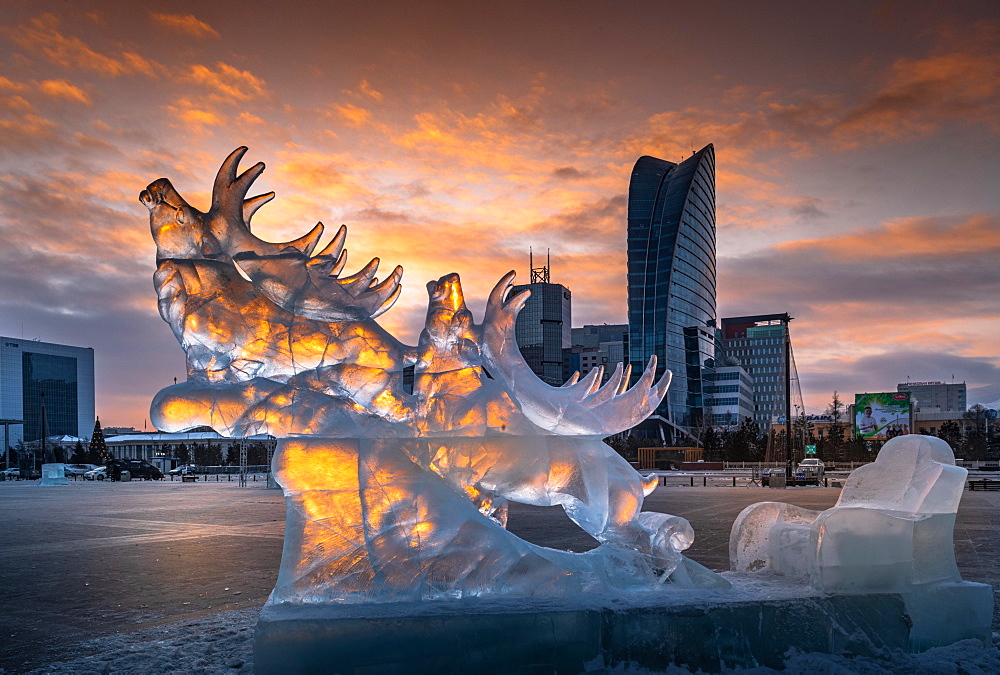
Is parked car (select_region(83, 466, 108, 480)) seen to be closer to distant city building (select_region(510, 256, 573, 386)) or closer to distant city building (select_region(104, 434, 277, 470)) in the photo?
distant city building (select_region(104, 434, 277, 470))

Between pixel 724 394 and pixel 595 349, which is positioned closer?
pixel 724 394

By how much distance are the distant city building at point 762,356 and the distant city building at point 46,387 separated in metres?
107

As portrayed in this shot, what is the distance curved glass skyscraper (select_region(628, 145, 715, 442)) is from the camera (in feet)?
331

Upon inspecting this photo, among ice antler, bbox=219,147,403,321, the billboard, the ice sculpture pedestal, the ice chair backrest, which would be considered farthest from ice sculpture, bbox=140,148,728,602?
the billboard

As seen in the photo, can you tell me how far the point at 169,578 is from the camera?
10.4m

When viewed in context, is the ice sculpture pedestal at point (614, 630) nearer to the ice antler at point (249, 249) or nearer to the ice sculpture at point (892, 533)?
the ice sculpture at point (892, 533)

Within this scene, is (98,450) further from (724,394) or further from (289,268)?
(724,394)

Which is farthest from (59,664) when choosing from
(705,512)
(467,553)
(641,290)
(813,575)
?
(641,290)

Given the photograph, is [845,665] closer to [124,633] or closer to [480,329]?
[480,329]

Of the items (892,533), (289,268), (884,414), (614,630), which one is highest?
(289,268)

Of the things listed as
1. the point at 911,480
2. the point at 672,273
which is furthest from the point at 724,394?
the point at 911,480

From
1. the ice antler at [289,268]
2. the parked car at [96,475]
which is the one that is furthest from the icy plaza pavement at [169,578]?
the parked car at [96,475]

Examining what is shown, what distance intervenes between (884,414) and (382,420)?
54.7 m

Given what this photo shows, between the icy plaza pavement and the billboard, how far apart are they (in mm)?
33773
